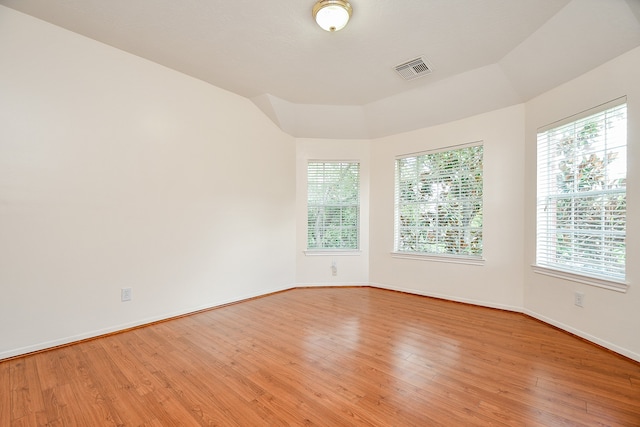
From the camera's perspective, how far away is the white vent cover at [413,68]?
315cm

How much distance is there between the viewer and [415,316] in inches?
A: 132

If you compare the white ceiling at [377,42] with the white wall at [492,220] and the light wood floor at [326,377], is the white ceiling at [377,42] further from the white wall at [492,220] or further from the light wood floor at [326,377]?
the light wood floor at [326,377]

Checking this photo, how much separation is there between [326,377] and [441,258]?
2730mm

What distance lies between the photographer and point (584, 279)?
9.07 ft

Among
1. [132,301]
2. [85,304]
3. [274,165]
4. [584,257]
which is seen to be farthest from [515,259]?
[85,304]

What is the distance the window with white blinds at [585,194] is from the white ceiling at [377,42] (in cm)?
53

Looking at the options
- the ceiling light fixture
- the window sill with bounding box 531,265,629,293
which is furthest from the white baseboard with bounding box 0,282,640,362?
the ceiling light fixture

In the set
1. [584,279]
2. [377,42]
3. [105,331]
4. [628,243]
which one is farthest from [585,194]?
[105,331]

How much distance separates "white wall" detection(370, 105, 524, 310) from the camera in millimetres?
3537

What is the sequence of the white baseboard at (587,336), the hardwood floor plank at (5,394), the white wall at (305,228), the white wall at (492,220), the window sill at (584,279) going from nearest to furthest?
the hardwood floor plank at (5,394) → the white baseboard at (587,336) → the window sill at (584,279) → the white wall at (492,220) → the white wall at (305,228)

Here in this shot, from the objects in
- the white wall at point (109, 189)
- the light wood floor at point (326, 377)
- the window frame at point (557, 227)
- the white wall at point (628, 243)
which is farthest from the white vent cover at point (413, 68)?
the light wood floor at point (326, 377)

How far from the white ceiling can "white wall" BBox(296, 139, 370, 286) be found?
0.96m

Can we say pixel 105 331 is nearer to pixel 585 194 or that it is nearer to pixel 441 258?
pixel 441 258

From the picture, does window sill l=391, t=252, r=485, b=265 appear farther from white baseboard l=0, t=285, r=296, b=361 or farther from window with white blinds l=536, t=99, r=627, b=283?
white baseboard l=0, t=285, r=296, b=361
